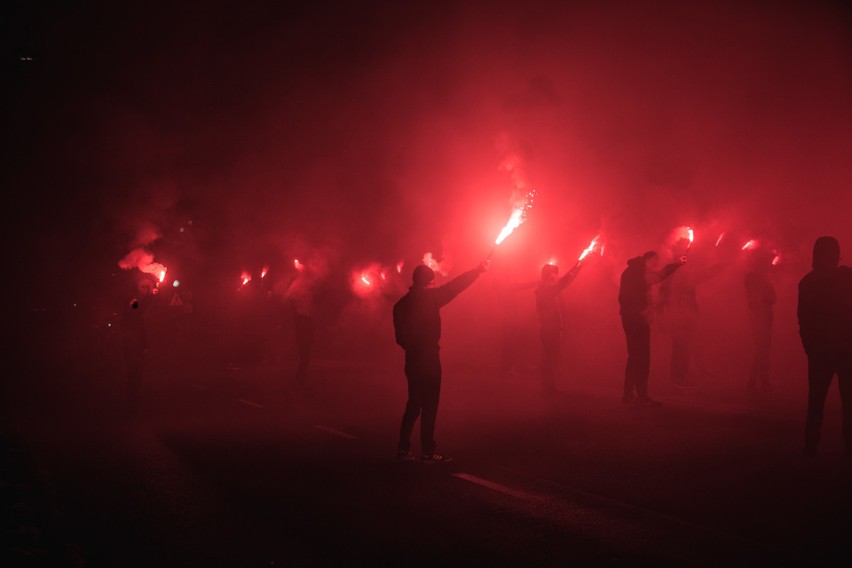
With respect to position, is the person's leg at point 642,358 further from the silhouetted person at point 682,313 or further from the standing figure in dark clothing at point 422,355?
the standing figure in dark clothing at point 422,355

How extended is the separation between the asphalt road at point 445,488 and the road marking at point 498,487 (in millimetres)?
30

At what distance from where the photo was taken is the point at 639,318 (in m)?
10.8

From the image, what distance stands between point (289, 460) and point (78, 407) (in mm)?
6725

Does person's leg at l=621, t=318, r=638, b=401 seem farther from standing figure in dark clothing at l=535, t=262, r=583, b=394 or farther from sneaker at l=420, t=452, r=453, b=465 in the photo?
sneaker at l=420, t=452, r=453, b=465

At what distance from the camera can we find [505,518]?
5.60 metres

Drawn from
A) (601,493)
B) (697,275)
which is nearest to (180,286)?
(697,275)

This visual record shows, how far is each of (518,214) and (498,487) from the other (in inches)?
145

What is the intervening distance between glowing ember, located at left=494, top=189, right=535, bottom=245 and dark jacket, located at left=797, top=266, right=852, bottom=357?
319 centimetres

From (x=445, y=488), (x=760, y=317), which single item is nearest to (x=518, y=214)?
(x=445, y=488)

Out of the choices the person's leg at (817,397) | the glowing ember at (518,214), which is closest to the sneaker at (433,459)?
the glowing ember at (518,214)

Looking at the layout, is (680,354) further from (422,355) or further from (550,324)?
(422,355)

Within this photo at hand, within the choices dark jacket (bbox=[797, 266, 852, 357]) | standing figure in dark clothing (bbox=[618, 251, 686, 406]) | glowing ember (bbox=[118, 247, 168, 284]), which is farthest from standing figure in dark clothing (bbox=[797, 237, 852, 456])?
glowing ember (bbox=[118, 247, 168, 284])

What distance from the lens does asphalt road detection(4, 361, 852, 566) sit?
497 centimetres

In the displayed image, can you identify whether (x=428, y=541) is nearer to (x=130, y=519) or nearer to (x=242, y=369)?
(x=130, y=519)
